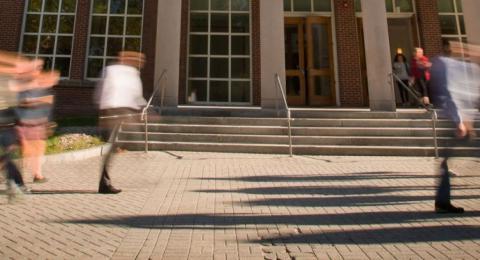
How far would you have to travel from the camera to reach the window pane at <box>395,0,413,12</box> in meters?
15.3

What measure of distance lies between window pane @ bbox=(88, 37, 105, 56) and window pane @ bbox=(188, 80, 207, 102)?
3.49 meters

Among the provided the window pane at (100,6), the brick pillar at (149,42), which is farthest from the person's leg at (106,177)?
the window pane at (100,6)

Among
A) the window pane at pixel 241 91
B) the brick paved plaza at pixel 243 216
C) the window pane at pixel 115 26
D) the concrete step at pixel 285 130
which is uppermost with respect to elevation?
the window pane at pixel 115 26

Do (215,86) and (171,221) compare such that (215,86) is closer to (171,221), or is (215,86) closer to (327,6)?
(327,6)

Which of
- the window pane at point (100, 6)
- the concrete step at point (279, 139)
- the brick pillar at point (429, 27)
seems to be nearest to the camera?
the concrete step at point (279, 139)

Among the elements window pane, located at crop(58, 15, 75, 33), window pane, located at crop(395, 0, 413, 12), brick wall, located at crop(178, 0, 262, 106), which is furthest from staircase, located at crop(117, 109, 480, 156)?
window pane, located at crop(58, 15, 75, 33)

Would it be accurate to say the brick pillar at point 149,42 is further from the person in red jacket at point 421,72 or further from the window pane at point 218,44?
the person in red jacket at point 421,72

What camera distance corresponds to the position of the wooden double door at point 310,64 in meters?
14.9

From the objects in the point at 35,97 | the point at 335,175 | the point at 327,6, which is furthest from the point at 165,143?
the point at 327,6

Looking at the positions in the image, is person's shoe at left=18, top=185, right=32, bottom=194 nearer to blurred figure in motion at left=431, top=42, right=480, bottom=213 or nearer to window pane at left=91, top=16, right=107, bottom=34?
blurred figure in motion at left=431, top=42, right=480, bottom=213

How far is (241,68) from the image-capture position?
48.7 feet

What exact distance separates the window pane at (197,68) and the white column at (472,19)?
8.78 metres

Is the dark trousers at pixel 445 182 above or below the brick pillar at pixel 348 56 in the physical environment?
below

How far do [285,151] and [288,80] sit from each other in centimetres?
621
